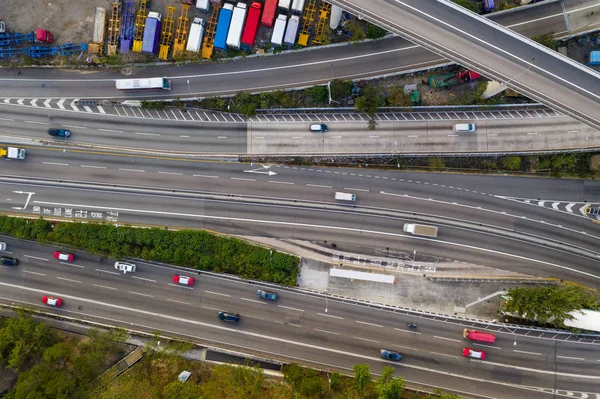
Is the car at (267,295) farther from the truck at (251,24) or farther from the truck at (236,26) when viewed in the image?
the truck at (251,24)

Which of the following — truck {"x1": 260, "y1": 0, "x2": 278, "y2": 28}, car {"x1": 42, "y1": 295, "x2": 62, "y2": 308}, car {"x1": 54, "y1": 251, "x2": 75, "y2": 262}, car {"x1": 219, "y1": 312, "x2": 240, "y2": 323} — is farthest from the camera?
truck {"x1": 260, "y1": 0, "x2": 278, "y2": 28}

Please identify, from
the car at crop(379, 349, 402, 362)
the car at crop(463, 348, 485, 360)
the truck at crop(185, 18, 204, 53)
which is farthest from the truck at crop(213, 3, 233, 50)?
the car at crop(463, 348, 485, 360)

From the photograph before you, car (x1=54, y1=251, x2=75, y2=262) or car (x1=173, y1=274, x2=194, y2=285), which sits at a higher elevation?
car (x1=54, y1=251, x2=75, y2=262)

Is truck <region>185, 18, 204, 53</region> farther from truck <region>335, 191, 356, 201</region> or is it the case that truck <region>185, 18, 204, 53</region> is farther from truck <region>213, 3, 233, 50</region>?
truck <region>335, 191, 356, 201</region>

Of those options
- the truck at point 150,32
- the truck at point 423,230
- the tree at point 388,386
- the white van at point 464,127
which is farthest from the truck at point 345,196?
the truck at point 150,32

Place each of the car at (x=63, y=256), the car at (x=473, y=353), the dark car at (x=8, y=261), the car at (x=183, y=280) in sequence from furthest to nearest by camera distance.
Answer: the dark car at (x=8, y=261), the car at (x=63, y=256), the car at (x=183, y=280), the car at (x=473, y=353)

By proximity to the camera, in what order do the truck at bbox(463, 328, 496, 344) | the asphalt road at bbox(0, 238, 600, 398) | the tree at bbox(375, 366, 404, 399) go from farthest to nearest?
the asphalt road at bbox(0, 238, 600, 398) < the truck at bbox(463, 328, 496, 344) < the tree at bbox(375, 366, 404, 399)

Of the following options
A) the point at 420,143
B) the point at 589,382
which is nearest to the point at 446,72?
the point at 420,143
